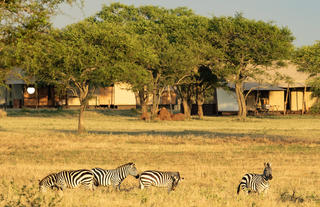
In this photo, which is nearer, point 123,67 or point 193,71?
point 123,67

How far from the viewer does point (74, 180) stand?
13.5 metres

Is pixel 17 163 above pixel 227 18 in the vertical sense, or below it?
below

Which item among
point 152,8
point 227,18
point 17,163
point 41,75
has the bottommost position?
point 17,163

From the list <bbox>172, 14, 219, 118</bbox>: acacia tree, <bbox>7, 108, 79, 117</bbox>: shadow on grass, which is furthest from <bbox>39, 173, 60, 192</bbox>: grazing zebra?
<bbox>7, 108, 79, 117</bbox>: shadow on grass

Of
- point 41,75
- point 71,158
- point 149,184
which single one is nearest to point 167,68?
point 41,75

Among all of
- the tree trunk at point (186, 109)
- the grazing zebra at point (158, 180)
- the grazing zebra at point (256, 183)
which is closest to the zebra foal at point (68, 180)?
the grazing zebra at point (158, 180)

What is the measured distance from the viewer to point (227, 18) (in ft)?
201

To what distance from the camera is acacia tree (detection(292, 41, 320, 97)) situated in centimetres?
2678

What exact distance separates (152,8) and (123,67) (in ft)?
239

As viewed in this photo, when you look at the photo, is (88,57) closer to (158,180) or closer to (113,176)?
(113,176)

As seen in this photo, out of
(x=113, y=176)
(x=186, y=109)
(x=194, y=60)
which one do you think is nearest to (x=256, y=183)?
(x=113, y=176)

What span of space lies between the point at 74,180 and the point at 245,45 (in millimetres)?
47621

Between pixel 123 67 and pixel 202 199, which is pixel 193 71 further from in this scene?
pixel 202 199

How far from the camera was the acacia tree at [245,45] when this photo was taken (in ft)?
193
